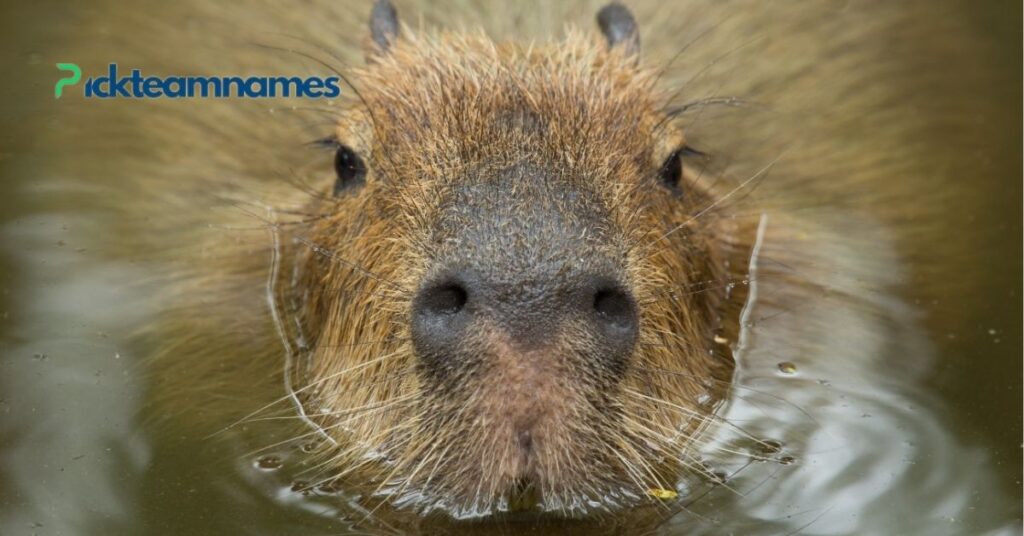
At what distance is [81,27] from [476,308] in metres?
4.09

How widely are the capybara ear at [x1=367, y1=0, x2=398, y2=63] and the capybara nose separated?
1.86 m

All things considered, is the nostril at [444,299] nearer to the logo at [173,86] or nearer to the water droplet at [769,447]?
the water droplet at [769,447]

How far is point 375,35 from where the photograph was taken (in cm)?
582

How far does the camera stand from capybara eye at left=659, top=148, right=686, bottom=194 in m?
5.20

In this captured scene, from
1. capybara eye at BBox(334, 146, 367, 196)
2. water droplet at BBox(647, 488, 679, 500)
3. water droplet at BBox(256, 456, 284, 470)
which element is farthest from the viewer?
capybara eye at BBox(334, 146, 367, 196)

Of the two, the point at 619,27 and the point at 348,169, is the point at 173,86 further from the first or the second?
the point at 619,27

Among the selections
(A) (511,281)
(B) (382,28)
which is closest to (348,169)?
(B) (382,28)

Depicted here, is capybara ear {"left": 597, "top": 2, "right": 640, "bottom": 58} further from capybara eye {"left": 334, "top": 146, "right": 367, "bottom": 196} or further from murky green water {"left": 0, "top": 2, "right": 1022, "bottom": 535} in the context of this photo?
capybara eye {"left": 334, "top": 146, "right": 367, "bottom": 196}

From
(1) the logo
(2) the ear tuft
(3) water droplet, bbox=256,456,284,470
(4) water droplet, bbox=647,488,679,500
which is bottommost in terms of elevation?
(4) water droplet, bbox=647,488,679,500

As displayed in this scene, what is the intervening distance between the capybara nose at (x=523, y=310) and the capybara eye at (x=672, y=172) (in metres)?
1.17

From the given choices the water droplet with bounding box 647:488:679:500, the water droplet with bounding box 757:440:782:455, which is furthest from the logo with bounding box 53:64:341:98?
the water droplet with bounding box 647:488:679:500

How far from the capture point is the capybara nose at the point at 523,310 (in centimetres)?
394

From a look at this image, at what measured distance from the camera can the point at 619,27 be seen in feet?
19.6

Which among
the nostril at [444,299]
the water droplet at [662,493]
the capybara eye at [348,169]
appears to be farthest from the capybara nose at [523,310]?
the capybara eye at [348,169]
